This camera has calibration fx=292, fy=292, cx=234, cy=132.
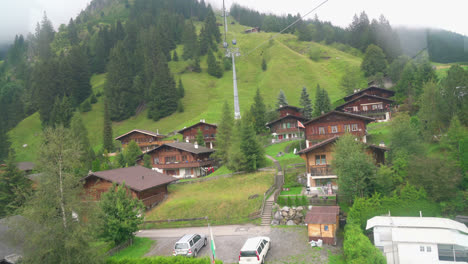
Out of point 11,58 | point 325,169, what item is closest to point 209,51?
point 325,169

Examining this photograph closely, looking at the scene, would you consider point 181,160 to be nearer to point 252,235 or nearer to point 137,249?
point 137,249

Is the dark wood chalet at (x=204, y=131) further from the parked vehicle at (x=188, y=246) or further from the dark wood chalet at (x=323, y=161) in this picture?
the parked vehicle at (x=188, y=246)

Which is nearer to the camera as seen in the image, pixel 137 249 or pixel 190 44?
pixel 137 249

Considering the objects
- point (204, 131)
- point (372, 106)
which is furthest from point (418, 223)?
point (204, 131)

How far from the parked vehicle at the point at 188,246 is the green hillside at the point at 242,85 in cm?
5547

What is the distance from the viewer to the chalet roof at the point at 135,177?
3206 centimetres

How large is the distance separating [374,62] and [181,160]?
73.5 meters

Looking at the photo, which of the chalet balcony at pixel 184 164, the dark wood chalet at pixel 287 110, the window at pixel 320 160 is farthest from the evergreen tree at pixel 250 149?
the dark wood chalet at pixel 287 110

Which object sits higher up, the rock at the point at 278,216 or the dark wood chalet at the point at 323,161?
the dark wood chalet at the point at 323,161

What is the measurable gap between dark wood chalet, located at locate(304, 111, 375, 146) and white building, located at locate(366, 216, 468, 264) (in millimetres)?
23561

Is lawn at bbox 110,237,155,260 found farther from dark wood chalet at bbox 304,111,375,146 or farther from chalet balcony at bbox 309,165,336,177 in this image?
dark wood chalet at bbox 304,111,375,146

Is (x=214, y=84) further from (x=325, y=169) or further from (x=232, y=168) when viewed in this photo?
(x=325, y=169)

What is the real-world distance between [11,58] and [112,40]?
60.7 m

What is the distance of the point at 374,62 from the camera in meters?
92.1
